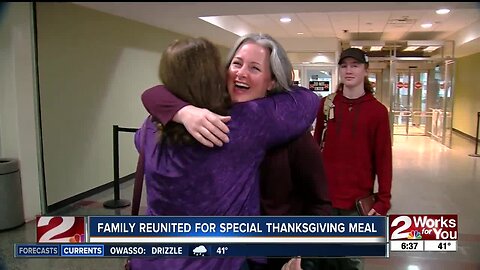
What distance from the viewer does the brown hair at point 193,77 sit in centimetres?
71

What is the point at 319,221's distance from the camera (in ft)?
2.97

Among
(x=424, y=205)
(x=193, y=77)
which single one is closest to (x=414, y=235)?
(x=193, y=77)

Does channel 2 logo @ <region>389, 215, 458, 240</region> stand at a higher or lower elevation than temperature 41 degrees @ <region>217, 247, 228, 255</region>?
higher

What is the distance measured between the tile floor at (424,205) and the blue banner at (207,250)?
0.33ft

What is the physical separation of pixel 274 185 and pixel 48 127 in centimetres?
257

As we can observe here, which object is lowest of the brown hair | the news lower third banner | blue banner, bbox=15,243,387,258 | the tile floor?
the tile floor

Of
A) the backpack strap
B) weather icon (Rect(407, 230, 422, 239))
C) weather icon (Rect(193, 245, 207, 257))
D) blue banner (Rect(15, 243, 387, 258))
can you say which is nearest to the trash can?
blue banner (Rect(15, 243, 387, 258))

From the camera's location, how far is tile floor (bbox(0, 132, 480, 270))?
2004mm

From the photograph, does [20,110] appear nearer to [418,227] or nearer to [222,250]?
[222,250]

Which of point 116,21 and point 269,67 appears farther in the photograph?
point 116,21

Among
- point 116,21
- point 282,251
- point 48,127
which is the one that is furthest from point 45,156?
point 282,251

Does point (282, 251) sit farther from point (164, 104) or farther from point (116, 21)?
point (116, 21)

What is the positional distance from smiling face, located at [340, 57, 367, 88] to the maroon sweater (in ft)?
1.65

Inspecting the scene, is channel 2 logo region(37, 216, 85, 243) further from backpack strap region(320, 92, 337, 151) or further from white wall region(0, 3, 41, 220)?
white wall region(0, 3, 41, 220)
